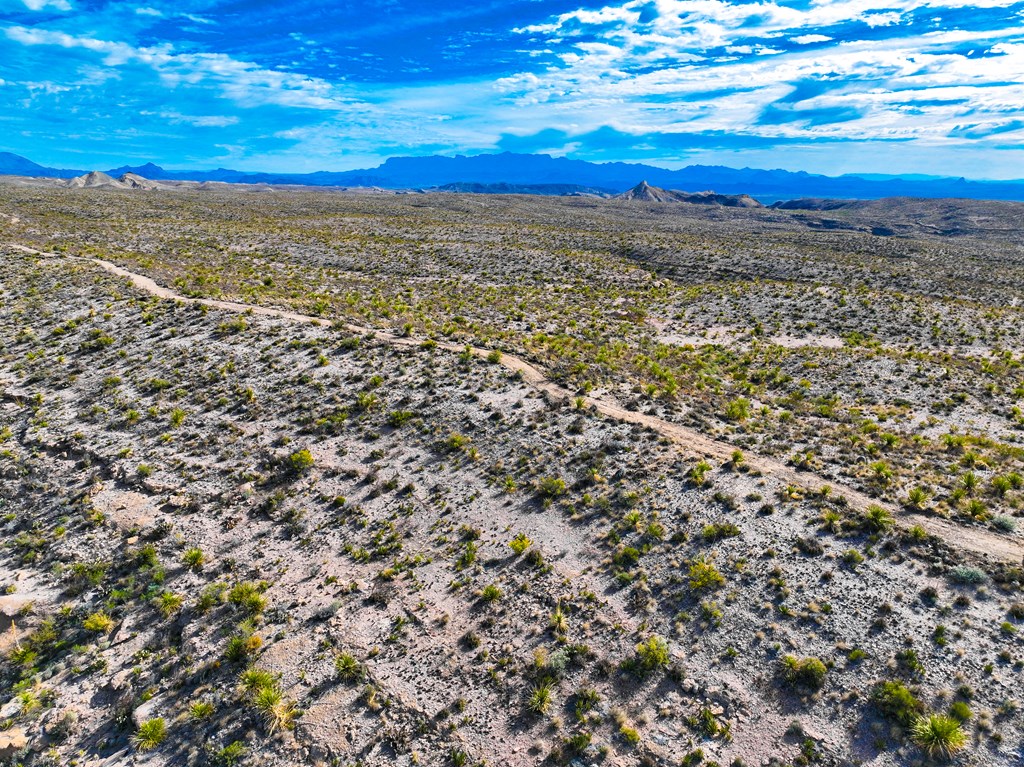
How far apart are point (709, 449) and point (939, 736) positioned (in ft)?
36.2

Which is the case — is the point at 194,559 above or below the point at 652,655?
above

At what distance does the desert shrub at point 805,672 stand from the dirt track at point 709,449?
21.2 feet

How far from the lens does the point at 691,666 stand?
40.4 feet

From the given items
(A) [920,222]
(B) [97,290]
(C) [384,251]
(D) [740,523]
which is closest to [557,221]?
(C) [384,251]

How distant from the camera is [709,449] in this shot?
20.4 meters

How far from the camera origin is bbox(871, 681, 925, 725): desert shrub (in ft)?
35.3

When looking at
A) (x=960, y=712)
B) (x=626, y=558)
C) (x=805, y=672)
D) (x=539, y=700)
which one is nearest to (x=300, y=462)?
(x=626, y=558)

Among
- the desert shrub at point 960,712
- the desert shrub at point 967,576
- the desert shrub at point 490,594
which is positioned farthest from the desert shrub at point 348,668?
the desert shrub at point 967,576

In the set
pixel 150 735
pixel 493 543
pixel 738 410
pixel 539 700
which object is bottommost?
pixel 150 735

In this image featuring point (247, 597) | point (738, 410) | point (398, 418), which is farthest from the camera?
point (738, 410)

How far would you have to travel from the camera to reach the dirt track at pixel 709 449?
1489 centimetres

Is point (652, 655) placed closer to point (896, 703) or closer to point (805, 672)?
point (805, 672)

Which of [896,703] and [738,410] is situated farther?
[738,410]

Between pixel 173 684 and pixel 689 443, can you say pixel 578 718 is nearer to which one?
pixel 173 684
